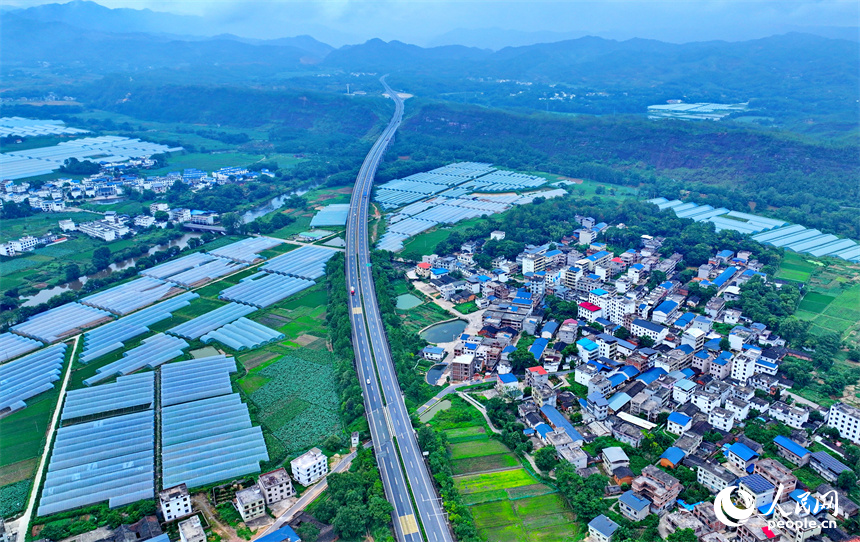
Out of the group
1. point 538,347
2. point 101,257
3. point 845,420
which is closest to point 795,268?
point 845,420

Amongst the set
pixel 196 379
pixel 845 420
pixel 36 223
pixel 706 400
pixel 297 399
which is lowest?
pixel 297 399

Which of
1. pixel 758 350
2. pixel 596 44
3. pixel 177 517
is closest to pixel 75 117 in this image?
pixel 177 517

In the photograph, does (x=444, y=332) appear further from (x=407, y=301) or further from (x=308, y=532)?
(x=308, y=532)

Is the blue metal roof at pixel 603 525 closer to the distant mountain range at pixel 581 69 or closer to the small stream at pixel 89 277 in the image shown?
the small stream at pixel 89 277

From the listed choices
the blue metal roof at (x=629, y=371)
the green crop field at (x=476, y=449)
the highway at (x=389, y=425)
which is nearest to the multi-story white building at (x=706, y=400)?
the blue metal roof at (x=629, y=371)

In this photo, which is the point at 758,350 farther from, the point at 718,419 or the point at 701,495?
the point at 701,495

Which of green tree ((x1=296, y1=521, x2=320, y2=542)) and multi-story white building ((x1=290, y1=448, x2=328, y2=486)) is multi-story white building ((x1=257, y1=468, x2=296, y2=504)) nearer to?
multi-story white building ((x1=290, y1=448, x2=328, y2=486))
